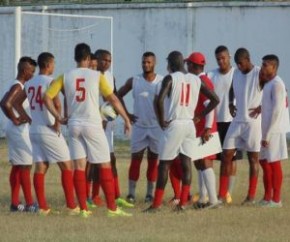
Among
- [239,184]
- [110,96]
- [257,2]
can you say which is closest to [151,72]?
[110,96]

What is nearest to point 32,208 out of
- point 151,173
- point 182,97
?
point 151,173

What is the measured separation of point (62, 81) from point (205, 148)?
90.3 inches

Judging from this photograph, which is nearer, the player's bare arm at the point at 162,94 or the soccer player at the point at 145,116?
the player's bare arm at the point at 162,94

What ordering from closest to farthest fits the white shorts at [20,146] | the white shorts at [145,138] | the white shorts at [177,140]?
the white shorts at [177,140], the white shorts at [20,146], the white shorts at [145,138]

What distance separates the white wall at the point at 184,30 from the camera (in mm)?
28266

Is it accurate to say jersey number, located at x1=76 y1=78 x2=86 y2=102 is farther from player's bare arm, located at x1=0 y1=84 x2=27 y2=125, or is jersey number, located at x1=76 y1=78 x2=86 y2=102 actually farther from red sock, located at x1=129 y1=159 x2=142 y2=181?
red sock, located at x1=129 y1=159 x2=142 y2=181

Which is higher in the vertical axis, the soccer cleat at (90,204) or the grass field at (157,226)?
the grass field at (157,226)

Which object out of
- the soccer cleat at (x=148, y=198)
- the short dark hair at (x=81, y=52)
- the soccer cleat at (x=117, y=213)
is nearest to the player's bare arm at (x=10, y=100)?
the short dark hair at (x=81, y=52)

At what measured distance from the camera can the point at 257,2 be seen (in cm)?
2822

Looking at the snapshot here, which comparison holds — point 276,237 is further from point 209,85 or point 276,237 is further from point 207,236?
point 209,85

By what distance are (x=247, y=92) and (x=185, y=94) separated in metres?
1.38

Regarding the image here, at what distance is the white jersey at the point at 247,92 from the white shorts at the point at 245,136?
10 cm

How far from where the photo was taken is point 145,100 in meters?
15.1

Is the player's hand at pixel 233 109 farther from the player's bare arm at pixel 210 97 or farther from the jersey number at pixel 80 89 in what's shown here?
the jersey number at pixel 80 89
